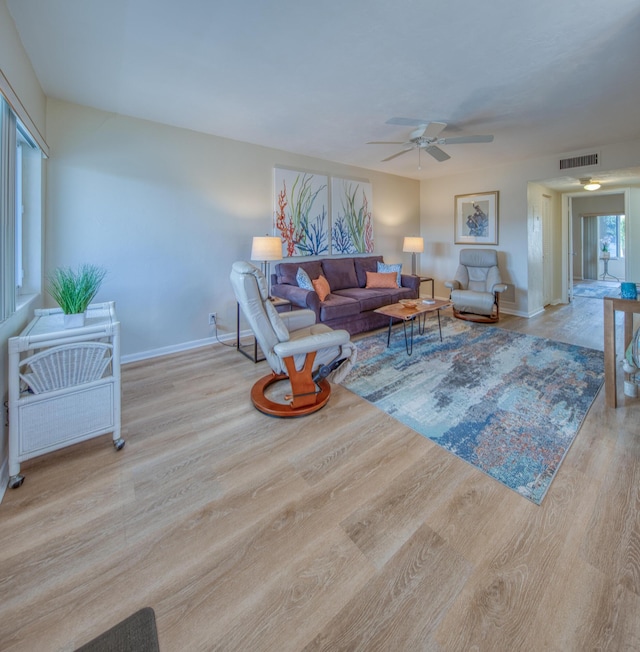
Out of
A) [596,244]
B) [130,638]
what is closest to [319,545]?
[130,638]

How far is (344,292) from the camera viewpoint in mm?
4605

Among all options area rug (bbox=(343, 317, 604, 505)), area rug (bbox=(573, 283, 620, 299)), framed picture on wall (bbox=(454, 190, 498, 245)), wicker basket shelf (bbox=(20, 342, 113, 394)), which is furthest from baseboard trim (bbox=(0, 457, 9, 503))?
area rug (bbox=(573, 283, 620, 299))

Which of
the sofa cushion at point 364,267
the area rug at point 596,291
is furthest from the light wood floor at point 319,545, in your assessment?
the area rug at point 596,291

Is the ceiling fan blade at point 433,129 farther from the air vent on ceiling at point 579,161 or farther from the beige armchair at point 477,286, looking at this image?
the air vent on ceiling at point 579,161

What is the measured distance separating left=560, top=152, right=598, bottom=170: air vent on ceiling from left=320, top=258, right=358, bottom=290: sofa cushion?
338 centimetres

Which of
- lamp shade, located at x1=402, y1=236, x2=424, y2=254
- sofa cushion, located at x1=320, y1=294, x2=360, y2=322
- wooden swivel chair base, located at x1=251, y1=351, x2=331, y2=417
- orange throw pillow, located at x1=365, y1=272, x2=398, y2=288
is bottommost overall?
wooden swivel chair base, located at x1=251, y1=351, x2=331, y2=417

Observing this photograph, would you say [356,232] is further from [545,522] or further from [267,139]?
[545,522]

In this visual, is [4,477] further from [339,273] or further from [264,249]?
[339,273]

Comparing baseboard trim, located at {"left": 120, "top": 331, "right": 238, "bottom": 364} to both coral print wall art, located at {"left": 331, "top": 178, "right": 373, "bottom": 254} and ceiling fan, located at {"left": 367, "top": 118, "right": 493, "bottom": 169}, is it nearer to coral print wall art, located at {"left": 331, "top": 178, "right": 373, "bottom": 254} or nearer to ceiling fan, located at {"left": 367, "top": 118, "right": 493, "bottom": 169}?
coral print wall art, located at {"left": 331, "top": 178, "right": 373, "bottom": 254}

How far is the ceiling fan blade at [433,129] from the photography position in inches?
117

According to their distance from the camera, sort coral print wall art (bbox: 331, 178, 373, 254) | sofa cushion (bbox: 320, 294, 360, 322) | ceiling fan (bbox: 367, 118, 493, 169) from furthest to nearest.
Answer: coral print wall art (bbox: 331, 178, 373, 254), sofa cushion (bbox: 320, 294, 360, 322), ceiling fan (bbox: 367, 118, 493, 169)

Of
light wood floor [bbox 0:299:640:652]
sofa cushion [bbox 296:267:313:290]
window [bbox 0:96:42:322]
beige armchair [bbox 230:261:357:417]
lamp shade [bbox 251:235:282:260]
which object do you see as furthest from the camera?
sofa cushion [bbox 296:267:313:290]

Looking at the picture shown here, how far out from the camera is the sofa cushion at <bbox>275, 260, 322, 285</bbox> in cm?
424

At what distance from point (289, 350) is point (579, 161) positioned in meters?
5.14
